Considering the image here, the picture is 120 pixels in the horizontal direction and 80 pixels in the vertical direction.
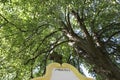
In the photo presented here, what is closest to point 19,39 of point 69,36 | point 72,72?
point 69,36

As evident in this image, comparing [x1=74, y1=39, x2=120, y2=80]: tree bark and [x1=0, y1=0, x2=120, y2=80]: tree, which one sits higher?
[x1=0, y1=0, x2=120, y2=80]: tree

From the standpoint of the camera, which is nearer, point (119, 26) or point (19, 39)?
point (19, 39)

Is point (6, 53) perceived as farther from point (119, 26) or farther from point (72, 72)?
point (72, 72)

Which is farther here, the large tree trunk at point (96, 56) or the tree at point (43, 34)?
the tree at point (43, 34)

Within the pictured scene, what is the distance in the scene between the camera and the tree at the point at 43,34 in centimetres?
920

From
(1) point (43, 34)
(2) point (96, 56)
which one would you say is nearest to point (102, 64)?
(2) point (96, 56)

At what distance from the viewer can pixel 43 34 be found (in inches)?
494

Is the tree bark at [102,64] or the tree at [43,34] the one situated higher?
the tree at [43,34]

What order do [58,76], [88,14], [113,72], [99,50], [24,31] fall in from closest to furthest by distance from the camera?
[58,76]
[113,72]
[99,50]
[24,31]
[88,14]

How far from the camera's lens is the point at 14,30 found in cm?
1084

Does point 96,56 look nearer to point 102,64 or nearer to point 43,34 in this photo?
point 102,64

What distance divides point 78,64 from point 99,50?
160 inches

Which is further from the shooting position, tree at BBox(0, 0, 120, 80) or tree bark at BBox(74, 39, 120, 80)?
tree at BBox(0, 0, 120, 80)

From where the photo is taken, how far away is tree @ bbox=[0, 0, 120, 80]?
920 cm
